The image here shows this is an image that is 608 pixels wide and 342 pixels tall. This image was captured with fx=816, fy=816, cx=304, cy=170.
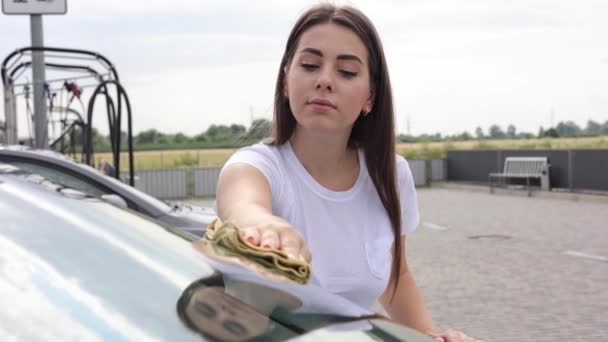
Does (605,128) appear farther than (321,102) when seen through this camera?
Yes

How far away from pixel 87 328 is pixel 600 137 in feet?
92.9

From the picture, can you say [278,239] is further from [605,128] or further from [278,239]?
[605,128]

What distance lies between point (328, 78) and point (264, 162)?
23 cm

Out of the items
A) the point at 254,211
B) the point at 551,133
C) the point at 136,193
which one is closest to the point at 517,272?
the point at 136,193

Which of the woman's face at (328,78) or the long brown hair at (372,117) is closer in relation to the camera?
the woman's face at (328,78)

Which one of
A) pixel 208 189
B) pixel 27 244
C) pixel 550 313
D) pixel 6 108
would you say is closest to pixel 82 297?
pixel 27 244

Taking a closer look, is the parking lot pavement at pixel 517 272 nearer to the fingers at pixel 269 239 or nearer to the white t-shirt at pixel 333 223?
the white t-shirt at pixel 333 223

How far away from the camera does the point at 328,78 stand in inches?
67.7

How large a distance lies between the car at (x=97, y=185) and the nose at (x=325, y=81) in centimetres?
311

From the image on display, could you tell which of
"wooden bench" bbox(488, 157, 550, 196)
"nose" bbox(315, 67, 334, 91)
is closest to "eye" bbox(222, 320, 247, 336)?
"nose" bbox(315, 67, 334, 91)

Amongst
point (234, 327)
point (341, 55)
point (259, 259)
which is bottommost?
point (234, 327)

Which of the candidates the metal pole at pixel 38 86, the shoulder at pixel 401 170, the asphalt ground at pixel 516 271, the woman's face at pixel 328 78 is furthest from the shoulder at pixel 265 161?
the metal pole at pixel 38 86

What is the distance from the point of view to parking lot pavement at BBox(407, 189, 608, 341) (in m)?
6.64

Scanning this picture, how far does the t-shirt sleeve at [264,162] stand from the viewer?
5.69 feet
